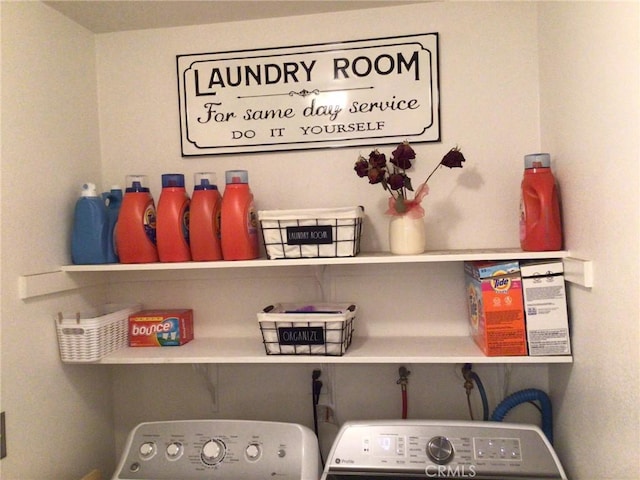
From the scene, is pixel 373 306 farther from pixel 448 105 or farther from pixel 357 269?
pixel 448 105

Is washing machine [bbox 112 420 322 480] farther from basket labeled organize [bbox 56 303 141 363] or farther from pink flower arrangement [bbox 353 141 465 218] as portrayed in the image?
pink flower arrangement [bbox 353 141 465 218]

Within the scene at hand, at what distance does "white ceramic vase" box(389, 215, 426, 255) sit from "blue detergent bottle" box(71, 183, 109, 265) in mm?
975

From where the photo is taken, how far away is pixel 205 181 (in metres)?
1.62

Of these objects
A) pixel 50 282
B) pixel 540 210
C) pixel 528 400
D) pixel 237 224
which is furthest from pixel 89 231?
pixel 528 400

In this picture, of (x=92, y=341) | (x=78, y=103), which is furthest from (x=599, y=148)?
(x=78, y=103)

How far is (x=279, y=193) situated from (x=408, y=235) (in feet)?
1.73

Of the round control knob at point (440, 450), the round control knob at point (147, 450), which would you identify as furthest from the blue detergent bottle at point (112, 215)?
the round control knob at point (440, 450)

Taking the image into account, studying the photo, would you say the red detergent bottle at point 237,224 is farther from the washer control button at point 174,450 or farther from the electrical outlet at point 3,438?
the electrical outlet at point 3,438

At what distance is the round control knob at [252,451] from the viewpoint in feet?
4.70

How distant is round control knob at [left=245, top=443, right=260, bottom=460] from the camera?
1432 mm

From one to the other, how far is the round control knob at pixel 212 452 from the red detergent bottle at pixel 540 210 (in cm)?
111

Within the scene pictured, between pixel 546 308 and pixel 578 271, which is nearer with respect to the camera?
pixel 578 271

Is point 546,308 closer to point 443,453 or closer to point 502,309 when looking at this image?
point 502,309

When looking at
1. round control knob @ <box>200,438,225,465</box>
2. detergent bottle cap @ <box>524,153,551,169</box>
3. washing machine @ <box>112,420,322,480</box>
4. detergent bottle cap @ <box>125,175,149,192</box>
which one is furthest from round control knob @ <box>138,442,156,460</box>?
detergent bottle cap @ <box>524,153,551,169</box>
